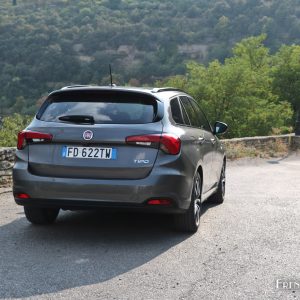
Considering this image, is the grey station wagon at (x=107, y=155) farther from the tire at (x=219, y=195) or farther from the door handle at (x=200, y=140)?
the tire at (x=219, y=195)

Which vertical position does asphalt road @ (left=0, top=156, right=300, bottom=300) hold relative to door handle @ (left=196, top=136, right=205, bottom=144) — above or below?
below

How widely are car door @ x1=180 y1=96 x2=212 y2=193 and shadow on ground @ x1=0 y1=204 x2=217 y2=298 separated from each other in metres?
0.72

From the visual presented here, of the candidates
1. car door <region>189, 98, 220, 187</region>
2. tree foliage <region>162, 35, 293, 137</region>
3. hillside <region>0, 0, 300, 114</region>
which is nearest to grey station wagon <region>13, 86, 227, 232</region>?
car door <region>189, 98, 220, 187</region>

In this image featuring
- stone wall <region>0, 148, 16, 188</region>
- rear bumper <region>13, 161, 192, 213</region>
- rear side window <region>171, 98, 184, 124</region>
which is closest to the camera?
rear bumper <region>13, 161, 192, 213</region>

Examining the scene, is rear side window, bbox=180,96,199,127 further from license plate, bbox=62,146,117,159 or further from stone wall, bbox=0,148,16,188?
stone wall, bbox=0,148,16,188

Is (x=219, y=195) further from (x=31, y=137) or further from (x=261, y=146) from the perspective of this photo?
(x=261, y=146)

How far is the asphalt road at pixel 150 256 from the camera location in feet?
13.0

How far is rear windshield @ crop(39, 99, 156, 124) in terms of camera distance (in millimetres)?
5441

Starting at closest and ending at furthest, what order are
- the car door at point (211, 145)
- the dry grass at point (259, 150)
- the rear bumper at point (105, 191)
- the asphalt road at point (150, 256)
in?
the asphalt road at point (150, 256), the rear bumper at point (105, 191), the car door at point (211, 145), the dry grass at point (259, 150)

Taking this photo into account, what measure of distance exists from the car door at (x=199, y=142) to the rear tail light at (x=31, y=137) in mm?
1476

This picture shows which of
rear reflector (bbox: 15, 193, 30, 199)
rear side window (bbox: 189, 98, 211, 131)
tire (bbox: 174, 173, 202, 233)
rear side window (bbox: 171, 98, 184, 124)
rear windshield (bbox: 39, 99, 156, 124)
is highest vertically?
rear windshield (bbox: 39, 99, 156, 124)

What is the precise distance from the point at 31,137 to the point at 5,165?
13.2 feet

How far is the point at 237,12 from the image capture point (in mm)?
111125

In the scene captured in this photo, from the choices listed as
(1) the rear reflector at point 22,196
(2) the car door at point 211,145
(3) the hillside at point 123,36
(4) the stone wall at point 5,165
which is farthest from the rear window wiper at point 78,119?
(3) the hillside at point 123,36
